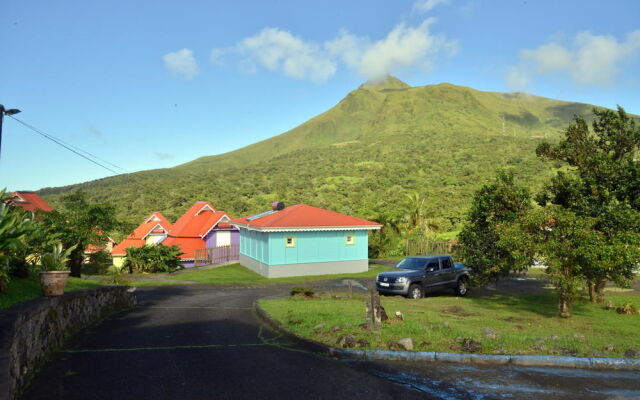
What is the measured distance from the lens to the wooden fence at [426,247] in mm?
37600

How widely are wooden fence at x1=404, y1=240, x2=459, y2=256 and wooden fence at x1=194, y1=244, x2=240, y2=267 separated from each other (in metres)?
16.0

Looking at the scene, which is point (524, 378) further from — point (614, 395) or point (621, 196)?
point (621, 196)

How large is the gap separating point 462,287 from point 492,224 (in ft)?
19.9

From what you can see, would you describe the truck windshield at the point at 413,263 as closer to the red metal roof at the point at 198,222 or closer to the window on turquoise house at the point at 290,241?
the window on turquoise house at the point at 290,241

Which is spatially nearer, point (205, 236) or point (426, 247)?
point (426, 247)

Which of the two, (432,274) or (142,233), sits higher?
(142,233)

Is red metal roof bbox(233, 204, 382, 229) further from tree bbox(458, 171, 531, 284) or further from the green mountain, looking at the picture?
tree bbox(458, 171, 531, 284)

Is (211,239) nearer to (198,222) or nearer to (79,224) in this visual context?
(198,222)

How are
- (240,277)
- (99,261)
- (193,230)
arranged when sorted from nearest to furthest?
A: (240,277)
(99,261)
(193,230)

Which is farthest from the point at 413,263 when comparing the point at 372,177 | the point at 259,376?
the point at 372,177

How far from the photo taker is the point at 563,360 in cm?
799

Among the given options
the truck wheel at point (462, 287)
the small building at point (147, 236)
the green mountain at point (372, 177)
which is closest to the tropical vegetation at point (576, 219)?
the truck wheel at point (462, 287)

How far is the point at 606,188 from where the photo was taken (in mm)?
13188

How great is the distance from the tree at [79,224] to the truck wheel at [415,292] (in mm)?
15726
